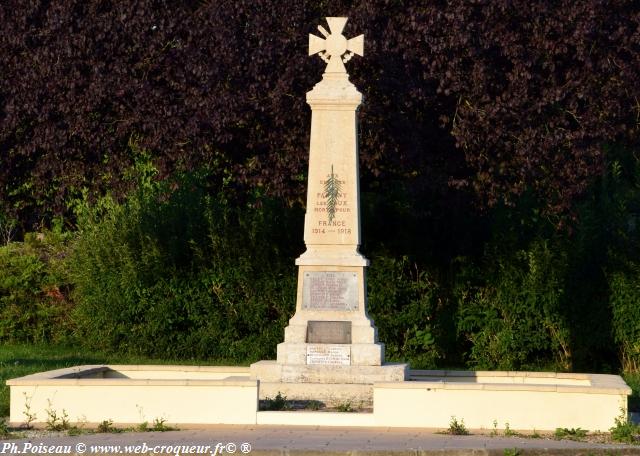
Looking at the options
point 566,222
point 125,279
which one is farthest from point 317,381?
point 125,279

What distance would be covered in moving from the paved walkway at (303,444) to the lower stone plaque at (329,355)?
2094 millimetres

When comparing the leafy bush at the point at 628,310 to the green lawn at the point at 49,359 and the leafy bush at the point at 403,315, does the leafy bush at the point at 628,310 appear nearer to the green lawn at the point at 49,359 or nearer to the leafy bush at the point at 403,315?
the leafy bush at the point at 403,315

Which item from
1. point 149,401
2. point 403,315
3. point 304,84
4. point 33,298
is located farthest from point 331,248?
point 33,298

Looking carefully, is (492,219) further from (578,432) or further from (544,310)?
(578,432)

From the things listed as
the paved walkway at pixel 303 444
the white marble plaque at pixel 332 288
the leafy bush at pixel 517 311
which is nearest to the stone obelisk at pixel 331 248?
the white marble plaque at pixel 332 288

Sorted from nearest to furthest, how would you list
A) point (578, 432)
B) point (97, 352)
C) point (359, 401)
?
point (578, 432)
point (359, 401)
point (97, 352)

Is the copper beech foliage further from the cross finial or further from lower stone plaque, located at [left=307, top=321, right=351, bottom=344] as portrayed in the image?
lower stone plaque, located at [left=307, top=321, right=351, bottom=344]

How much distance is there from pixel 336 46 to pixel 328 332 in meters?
3.41

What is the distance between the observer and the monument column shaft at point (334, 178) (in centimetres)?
1525

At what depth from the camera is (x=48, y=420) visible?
13297mm

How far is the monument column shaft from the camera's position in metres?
15.2

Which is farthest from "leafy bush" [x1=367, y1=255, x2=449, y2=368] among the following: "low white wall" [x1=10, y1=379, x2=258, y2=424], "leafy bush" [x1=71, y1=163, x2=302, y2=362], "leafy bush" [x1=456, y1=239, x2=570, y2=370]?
"low white wall" [x1=10, y1=379, x2=258, y2=424]

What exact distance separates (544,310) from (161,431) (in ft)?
29.4

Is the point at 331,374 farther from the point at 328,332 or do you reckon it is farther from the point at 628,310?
the point at 628,310
